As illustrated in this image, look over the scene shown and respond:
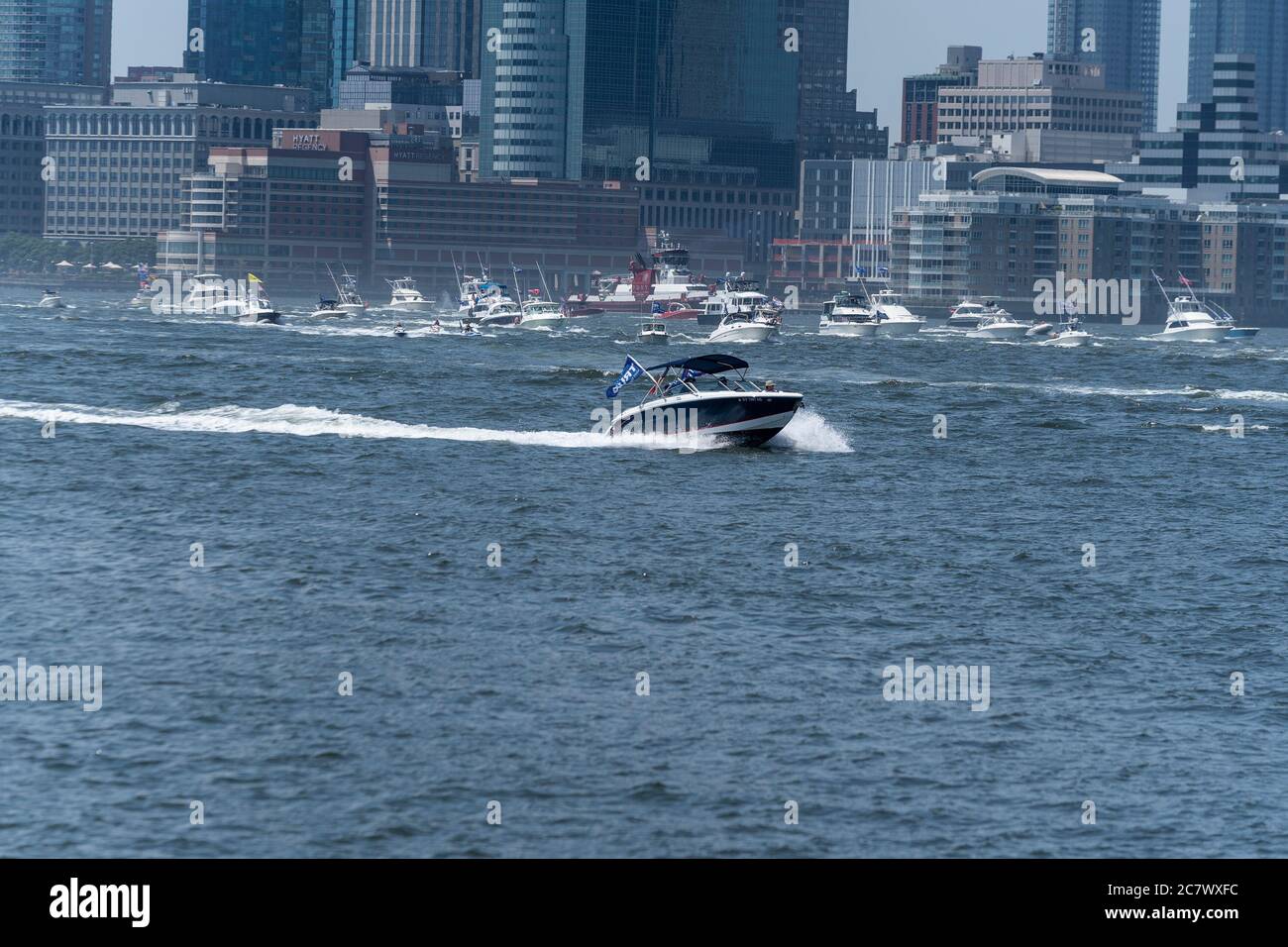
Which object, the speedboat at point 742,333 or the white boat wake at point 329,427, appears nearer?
the white boat wake at point 329,427

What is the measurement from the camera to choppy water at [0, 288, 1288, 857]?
103ft

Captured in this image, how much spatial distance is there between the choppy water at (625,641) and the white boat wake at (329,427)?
409 millimetres

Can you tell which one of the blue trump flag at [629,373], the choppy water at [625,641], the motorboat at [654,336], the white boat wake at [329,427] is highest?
the blue trump flag at [629,373]

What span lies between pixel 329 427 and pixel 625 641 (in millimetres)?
45737

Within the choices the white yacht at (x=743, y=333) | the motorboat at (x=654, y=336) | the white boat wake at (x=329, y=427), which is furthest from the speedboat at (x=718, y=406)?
the white yacht at (x=743, y=333)

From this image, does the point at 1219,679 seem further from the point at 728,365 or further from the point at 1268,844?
the point at 728,365

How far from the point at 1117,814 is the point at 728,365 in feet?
142

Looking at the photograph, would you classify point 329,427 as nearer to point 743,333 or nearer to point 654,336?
point 743,333

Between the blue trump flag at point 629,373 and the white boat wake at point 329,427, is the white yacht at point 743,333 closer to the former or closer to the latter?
the white boat wake at point 329,427

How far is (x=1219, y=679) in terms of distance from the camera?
132 ft

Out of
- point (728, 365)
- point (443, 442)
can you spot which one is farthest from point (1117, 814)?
point (443, 442)

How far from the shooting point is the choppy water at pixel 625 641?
3130 cm

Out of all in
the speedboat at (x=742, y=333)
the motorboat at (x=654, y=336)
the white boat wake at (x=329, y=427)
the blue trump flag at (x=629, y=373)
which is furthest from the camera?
the speedboat at (x=742, y=333)
